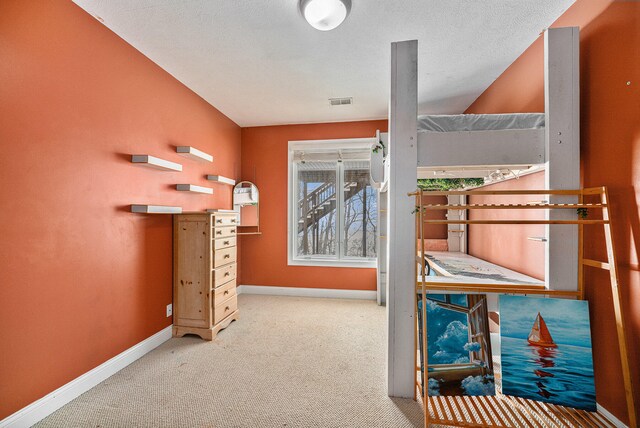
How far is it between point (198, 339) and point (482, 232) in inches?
127

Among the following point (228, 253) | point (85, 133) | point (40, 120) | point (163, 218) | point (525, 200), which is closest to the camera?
point (40, 120)

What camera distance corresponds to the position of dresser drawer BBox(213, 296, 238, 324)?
2691mm

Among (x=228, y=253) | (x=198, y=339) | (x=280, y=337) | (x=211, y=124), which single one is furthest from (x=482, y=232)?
(x=211, y=124)

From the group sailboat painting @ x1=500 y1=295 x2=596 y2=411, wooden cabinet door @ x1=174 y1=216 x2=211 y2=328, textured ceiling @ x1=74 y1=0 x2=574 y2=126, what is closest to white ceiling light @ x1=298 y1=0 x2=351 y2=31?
textured ceiling @ x1=74 y1=0 x2=574 y2=126

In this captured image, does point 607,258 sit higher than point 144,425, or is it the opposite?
point 607,258

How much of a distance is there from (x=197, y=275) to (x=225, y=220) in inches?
24.2

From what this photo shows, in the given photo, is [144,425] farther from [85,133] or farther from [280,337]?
[85,133]

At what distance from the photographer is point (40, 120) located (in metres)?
1.61

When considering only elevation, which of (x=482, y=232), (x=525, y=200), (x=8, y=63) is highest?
(x=8, y=63)

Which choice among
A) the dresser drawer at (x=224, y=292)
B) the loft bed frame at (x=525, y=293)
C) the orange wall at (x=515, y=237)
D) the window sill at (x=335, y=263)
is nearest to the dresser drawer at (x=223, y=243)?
the dresser drawer at (x=224, y=292)

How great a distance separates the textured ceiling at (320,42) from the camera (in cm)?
184

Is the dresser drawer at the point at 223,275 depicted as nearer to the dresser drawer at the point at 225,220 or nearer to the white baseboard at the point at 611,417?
the dresser drawer at the point at 225,220

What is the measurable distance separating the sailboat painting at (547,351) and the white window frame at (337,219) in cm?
240

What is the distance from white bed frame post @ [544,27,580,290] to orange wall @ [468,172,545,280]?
413mm
